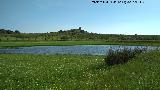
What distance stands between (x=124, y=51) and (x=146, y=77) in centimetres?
1147

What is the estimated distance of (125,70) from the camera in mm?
24688

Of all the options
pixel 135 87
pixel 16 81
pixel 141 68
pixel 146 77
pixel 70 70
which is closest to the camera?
pixel 135 87

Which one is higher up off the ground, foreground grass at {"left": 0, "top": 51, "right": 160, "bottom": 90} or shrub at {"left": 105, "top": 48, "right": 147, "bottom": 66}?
shrub at {"left": 105, "top": 48, "right": 147, "bottom": 66}

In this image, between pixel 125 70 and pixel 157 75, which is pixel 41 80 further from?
pixel 157 75

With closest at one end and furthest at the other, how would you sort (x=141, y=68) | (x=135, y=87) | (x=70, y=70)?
(x=135, y=87) < (x=141, y=68) < (x=70, y=70)

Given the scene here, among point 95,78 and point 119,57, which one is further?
point 119,57

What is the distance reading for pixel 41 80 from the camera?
25.8 m

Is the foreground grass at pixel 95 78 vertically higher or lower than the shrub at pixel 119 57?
lower

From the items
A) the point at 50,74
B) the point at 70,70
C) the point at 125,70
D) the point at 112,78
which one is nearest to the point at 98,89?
the point at 112,78

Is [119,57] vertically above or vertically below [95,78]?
above

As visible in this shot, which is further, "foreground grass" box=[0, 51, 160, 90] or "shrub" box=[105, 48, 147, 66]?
"shrub" box=[105, 48, 147, 66]

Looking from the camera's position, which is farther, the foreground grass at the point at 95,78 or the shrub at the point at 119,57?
the shrub at the point at 119,57

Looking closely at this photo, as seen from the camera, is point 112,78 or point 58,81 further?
point 58,81

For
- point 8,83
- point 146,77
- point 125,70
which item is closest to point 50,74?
point 8,83
